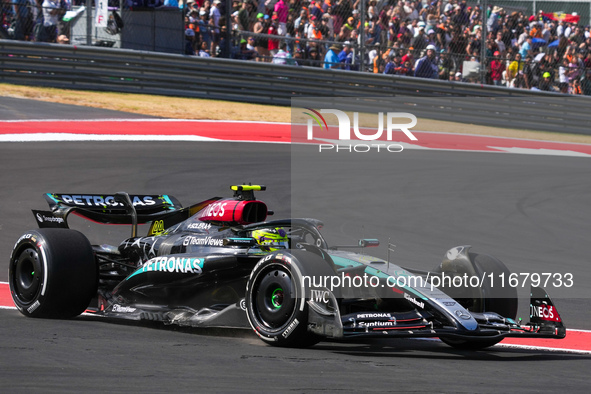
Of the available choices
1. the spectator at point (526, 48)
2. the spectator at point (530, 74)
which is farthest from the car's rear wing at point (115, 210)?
the spectator at point (526, 48)

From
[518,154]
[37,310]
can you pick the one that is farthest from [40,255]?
[518,154]

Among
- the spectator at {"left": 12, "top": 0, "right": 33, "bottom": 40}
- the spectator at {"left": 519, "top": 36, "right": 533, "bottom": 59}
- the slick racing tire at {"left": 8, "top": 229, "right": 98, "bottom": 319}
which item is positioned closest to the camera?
the slick racing tire at {"left": 8, "top": 229, "right": 98, "bottom": 319}

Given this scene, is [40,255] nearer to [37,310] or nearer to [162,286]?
[37,310]

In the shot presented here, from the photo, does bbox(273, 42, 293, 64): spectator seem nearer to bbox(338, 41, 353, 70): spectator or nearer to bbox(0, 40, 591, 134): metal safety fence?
bbox(0, 40, 591, 134): metal safety fence

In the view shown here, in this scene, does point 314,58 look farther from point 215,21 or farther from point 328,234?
point 328,234

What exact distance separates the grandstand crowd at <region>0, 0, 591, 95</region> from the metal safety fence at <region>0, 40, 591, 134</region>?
0.42m

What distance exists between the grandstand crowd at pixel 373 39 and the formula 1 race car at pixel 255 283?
43.9ft

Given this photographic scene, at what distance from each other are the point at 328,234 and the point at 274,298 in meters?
Answer: 4.86

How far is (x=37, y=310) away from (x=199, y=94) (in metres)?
14.1

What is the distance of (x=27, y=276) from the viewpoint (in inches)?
294

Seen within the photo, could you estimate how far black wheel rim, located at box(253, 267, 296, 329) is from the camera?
604 cm

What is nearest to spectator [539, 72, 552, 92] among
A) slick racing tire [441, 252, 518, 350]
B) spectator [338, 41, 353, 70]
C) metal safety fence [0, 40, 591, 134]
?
metal safety fence [0, 40, 591, 134]

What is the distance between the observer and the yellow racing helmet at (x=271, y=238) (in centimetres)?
682

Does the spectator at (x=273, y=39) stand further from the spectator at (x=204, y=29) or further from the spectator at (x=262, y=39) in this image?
the spectator at (x=204, y=29)
